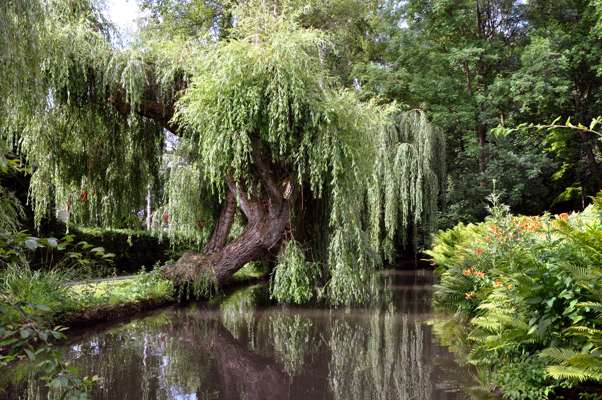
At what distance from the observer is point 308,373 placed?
16.7ft

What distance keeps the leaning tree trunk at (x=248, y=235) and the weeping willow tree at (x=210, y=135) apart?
0.09ft

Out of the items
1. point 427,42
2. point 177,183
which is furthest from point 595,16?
point 177,183

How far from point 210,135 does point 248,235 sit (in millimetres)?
2444

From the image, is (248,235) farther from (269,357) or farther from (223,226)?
(269,357)

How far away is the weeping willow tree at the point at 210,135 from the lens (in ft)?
26.0

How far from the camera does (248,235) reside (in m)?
9.68

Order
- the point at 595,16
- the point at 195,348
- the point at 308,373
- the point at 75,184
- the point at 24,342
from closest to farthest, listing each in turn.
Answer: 1. the point at 24,342
2. the point at 308,373
3. the point at 195,348
4. the point at 75,184
5. the point at 595,16

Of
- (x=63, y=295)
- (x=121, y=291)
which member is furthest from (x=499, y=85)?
(x=63, y=295)

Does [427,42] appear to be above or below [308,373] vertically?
above

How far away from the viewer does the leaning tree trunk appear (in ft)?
30.1

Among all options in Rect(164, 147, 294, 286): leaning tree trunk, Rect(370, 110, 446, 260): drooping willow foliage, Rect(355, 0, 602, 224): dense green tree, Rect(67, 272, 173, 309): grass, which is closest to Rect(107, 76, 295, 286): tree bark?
Rect(164, 147, 294, 286): leaning tree trunk

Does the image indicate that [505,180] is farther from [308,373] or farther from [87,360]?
[87,360]

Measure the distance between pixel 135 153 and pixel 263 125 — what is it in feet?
11.0

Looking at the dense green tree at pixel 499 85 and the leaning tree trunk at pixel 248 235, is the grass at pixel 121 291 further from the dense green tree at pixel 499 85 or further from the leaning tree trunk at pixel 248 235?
the dense green tree at pixel 499 85
